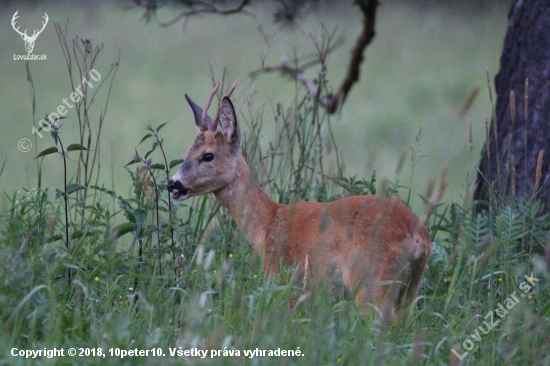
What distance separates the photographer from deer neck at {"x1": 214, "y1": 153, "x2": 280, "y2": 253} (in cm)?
471

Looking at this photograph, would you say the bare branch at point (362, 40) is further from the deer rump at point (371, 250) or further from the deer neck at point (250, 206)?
the deer rump at point (371, 250)

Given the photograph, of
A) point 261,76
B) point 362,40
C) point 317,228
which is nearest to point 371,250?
point 317,228

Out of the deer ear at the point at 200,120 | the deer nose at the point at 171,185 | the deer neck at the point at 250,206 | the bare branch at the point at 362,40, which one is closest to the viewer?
the deer nose at the point at 171,185

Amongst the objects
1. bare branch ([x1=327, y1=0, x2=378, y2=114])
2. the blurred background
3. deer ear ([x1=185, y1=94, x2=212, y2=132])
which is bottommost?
the blurred background

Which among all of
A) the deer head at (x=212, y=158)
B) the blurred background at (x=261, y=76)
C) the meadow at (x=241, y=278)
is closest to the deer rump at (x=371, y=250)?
the meadow at (x=241, y=278)

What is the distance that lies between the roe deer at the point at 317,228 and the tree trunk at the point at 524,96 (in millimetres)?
1388

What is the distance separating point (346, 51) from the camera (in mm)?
17672

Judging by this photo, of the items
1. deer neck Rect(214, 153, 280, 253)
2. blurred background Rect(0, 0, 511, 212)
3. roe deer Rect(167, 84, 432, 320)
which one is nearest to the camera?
roe deer Rect(167, 84, 432, 320)

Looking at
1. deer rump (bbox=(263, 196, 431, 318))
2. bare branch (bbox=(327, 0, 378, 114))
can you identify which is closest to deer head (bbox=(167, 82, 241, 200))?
deer rump (bbox=(263, 196, 431, 318))

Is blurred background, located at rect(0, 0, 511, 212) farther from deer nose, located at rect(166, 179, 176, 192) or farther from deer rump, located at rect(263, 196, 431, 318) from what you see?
deer rump, located at rect(263, 196, 431, 318)

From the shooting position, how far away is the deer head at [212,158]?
475 centimetres

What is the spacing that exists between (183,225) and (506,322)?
1.80m

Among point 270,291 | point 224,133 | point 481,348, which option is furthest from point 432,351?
point 224,133

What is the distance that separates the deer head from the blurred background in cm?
573
